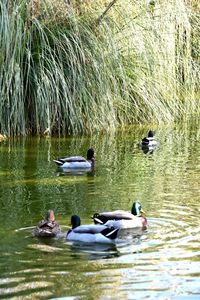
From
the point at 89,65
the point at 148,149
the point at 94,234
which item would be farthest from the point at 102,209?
the point at 89,65

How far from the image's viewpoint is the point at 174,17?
22.7 metres

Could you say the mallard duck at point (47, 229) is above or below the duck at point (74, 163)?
below

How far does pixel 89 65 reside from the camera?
2011cm

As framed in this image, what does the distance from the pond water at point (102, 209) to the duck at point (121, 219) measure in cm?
15

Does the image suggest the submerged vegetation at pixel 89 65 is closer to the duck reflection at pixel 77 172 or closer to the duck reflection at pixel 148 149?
the duck reflection at pixel 148 149

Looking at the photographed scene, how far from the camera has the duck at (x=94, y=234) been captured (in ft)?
30.8

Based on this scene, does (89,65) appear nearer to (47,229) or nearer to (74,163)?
(74,163)

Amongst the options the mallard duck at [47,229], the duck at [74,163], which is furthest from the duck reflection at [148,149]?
the mallard duck at [47,229]

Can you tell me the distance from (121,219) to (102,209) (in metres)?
1.06

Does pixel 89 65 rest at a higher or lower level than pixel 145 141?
higher

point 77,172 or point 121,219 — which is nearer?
point 121,219

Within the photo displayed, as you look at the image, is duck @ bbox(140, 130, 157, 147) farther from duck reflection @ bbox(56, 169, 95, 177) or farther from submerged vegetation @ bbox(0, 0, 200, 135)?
duck reflection @ bbox(56, 169, 95, 177)

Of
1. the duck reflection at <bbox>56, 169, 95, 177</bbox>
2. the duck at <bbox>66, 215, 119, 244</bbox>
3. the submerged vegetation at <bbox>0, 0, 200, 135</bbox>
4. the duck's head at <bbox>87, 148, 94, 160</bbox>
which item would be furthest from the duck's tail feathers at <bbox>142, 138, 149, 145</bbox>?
the duck at <bbox>66, 215, 119, 244</bbox>

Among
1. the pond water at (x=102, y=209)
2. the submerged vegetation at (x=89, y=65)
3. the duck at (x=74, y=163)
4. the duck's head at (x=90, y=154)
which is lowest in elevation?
the pond water at (x=102, y=209)
